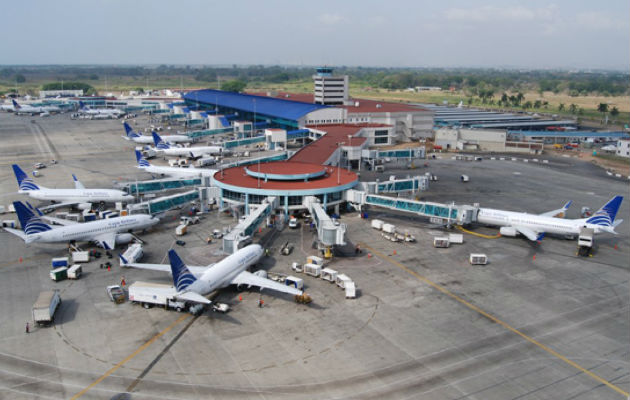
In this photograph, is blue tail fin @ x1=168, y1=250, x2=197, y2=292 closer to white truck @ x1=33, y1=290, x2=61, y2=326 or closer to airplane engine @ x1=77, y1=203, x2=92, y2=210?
white truck @ x1=33, y1=290, x2=61, y2=326

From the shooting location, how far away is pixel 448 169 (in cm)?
12875

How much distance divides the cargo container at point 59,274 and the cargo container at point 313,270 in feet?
96.9

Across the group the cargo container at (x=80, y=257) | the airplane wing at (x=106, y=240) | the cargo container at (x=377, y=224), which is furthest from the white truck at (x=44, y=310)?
the cargo container at (x=377, y=224)

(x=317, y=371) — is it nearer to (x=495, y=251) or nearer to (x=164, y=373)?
(x=164, y=373)

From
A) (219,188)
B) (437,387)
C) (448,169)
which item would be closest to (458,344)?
(437,387)

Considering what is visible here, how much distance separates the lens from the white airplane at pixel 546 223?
6994 cm

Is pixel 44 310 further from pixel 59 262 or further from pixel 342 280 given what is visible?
pixel 342 280

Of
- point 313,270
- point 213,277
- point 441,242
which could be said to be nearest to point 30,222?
point 213,277

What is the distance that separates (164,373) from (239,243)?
24509 millimetres

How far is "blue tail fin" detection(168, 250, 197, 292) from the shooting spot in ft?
149

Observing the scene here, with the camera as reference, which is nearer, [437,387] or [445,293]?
[437,387]

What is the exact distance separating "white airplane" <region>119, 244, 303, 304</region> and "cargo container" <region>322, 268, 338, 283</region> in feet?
24.1

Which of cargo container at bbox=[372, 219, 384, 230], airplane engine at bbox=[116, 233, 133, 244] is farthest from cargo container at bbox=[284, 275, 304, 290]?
airplane engine at bbox=[116, 233, 133, 244]

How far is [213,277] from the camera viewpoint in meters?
51.0
